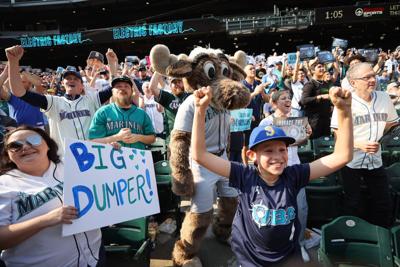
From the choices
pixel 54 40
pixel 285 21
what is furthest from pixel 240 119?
pixel 54 40

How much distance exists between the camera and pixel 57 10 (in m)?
31.8

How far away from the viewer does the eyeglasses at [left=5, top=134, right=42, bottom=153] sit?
2.00 meters

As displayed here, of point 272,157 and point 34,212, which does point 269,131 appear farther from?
point 34,212

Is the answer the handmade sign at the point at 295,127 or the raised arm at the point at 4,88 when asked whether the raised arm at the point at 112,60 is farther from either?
the handmade sign at the point at 295,127

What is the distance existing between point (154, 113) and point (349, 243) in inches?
156

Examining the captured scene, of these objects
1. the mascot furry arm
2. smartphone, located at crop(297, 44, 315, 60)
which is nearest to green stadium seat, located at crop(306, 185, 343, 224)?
the mascot furry arm

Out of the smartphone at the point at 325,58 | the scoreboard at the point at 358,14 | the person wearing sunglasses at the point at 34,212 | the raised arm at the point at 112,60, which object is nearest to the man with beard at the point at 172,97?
the raised arm at the point at 112,60

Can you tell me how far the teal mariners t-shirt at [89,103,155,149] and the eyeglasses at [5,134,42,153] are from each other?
4.23ft

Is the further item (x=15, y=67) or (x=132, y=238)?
(x=15, y=67)

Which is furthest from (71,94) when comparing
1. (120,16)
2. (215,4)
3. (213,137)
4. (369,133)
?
(120,16)

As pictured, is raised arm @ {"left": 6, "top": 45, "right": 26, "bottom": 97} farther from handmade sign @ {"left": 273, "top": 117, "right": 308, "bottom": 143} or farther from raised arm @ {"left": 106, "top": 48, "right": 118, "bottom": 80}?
handmade sign @ {"left": 273, "top": 117, "right": 308, "bottom": 143}

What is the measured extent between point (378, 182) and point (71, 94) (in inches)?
125

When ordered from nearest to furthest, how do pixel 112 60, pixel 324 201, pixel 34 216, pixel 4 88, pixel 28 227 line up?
1. pixel 28 227
2. pixel 34 216
3. pixel 324 201
4. pixel 4 88
5. pixel 112 60

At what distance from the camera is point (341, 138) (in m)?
1.99
